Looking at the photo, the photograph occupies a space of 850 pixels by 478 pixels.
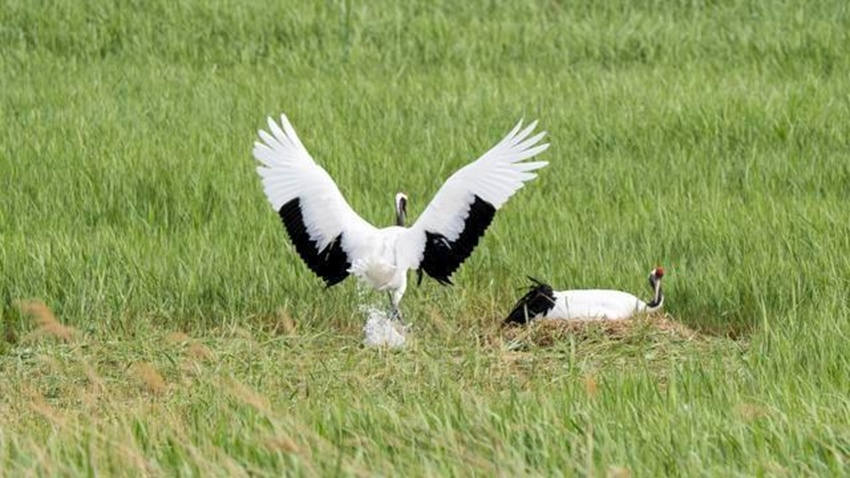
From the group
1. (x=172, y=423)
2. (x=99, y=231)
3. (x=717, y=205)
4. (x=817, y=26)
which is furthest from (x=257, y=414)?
(x=817, y=26)

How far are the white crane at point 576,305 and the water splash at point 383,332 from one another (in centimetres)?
53

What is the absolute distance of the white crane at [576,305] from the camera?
7.09 metres

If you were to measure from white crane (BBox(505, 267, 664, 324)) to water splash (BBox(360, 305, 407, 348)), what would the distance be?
531 mm

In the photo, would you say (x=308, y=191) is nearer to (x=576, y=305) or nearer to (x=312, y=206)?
(x=312, y=206)

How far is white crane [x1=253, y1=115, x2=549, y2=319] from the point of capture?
686cm

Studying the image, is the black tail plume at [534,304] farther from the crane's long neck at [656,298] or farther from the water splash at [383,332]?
the water splash at [383,332]

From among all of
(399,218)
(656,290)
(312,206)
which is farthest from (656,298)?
(312,206)

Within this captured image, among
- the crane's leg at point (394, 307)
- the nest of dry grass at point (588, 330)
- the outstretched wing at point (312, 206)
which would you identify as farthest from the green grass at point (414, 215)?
the outstretched wing at point (312, 206)

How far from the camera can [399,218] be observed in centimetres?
728

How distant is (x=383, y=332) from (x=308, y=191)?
0.70 m

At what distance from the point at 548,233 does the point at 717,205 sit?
1049 millimetres

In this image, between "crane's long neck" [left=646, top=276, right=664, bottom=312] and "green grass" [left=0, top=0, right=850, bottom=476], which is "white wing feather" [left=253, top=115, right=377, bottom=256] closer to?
"green grass" [left=0, top=0, right=850, bottom=476]

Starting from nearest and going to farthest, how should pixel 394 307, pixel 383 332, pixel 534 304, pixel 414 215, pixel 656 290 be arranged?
pixel 383 332 < pixel 394 307 < pixel 534 304 < pixel 656 290 < pixel 414 215

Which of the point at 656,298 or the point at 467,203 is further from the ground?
the point at 467,203
